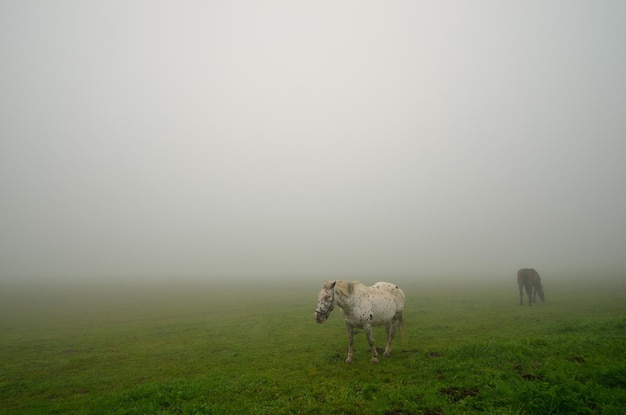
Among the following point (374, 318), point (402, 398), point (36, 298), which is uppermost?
point (374, 318)

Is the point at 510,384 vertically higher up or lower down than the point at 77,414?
higher up

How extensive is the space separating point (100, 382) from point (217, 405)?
7743 millimetres

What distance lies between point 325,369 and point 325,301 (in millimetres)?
2668

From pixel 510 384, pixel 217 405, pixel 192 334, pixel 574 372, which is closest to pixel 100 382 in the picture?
pixel 217 405

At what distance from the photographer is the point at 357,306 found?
1247cm

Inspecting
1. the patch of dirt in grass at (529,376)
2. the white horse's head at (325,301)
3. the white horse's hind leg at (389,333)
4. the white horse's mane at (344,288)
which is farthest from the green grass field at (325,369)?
the white horse's mane at (344,288)

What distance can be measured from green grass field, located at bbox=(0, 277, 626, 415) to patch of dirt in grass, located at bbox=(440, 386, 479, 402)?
3 centimetres

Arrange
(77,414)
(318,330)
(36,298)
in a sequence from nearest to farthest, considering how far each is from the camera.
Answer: (77,414) < (318,330) < (36,298)

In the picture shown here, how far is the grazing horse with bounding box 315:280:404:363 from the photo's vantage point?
39.6ft

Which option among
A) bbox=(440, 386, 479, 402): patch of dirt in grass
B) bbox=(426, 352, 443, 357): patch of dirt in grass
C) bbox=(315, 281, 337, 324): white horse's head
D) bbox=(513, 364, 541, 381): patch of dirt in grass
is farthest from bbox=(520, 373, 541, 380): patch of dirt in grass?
bbox=(315, 281, 337, 324): white horse's head

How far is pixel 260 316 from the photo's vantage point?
28.7 meters

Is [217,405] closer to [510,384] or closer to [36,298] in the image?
[510,384]

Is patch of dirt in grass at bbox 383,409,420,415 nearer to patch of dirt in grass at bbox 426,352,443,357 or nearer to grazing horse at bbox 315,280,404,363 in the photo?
grazing horse at bbox 315,280,404,363

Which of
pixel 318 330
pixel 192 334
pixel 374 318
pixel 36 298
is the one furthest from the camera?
pixel 36 298
